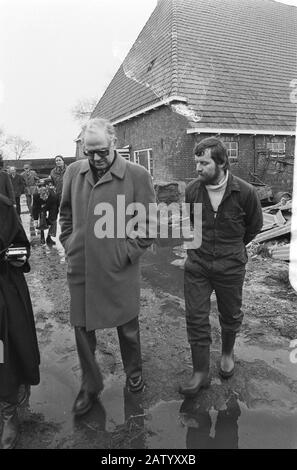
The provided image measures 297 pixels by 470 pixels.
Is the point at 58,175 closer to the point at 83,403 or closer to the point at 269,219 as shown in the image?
the point at 269,219

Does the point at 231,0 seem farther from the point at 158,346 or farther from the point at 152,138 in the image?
the point at 158,346

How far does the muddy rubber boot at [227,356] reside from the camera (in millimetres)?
3072

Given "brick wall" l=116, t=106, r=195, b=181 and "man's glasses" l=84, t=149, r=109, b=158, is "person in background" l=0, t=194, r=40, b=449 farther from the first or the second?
"brick wall" l=116, t=106, r=195, b=181

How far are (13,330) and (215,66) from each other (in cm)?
1642

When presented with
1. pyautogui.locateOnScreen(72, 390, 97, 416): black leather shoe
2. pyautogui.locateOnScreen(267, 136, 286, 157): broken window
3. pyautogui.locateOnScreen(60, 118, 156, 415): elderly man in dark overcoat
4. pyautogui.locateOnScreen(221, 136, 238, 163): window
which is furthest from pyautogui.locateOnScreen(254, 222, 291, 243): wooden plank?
pyautogui.locateOnScreen(267, 136, 286, 157): broken window

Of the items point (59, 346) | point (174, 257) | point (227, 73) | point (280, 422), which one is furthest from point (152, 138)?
point (280, 422)

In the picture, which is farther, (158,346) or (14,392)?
(158,346)

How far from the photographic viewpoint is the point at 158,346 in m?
3.67

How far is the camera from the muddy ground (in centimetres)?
242

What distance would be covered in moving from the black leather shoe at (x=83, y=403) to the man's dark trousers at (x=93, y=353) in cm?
4

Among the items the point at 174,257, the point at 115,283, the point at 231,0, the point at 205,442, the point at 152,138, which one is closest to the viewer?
the point at 205,442

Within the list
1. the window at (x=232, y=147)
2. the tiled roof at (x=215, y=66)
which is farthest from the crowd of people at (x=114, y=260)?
the window at (x=232, y=147)

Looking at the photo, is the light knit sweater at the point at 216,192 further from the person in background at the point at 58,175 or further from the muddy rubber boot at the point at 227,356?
the person in background at the point at 58,175
